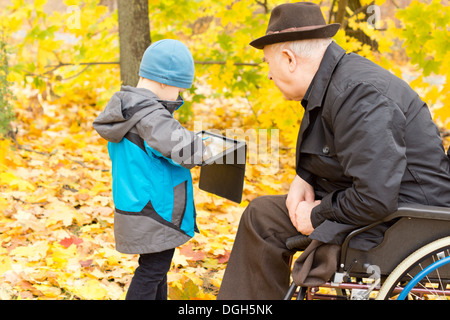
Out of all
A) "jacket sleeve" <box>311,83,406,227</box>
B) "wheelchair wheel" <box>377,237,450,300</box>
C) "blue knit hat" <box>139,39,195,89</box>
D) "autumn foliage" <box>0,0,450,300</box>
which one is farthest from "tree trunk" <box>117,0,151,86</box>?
"wheelchair wheel" <box>377,237,450,300</box>

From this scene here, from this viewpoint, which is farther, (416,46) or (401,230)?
(416,46)

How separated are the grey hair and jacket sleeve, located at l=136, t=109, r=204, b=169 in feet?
1.71

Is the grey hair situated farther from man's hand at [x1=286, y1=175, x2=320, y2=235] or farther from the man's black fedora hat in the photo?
man's hand at [x1=286, y1=175, x2=320, y2=235]

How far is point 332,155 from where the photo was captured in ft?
5.81

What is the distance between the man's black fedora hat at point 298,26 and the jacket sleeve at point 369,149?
0.96 ft

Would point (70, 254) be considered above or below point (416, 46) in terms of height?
below

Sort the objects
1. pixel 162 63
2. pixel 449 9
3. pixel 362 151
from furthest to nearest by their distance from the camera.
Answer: pixel 449 9 → pixel 162 63 → pixel 362 151

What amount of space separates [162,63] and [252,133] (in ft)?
9.13

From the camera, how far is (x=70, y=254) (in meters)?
2.71

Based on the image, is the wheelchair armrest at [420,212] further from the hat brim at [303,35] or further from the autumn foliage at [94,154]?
the autumn foliage at [94,154]

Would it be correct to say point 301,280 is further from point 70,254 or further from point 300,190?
point 70,254

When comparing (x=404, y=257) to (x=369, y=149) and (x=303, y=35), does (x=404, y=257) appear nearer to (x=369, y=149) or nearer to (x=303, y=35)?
(x=369, y=149)

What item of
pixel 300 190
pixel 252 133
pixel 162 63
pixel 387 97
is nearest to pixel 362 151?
pixel 387 97

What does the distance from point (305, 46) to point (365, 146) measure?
503 millimetres
